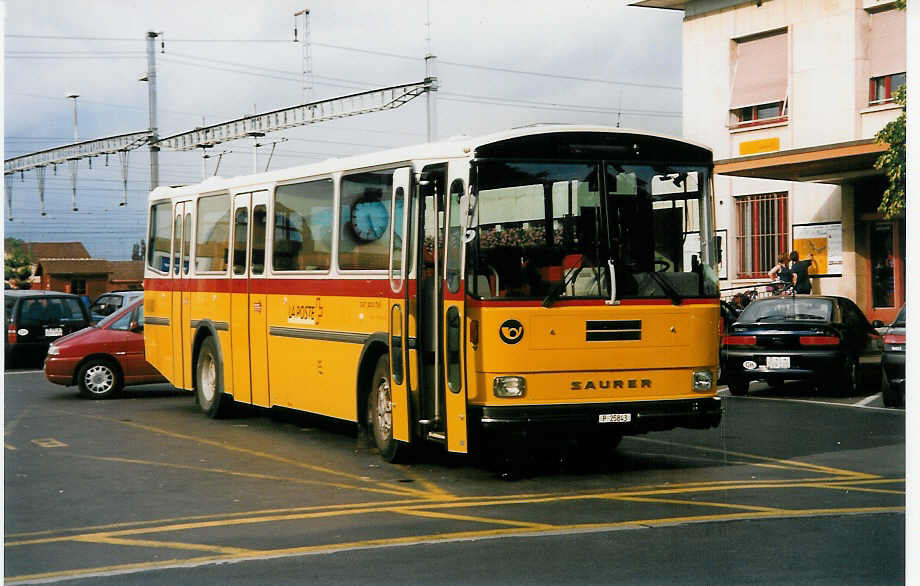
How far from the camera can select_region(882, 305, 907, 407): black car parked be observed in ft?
Result: 50.4

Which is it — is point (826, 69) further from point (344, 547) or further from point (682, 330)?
point (344, 547)

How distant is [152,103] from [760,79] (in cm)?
1266

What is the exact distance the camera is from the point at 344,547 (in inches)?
301

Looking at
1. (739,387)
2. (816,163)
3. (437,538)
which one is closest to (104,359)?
(739,387)

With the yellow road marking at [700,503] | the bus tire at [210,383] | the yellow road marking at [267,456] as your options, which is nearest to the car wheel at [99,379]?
the yellow road marking at [267,456]

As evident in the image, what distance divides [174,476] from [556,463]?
3.38 m

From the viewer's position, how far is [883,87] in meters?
23.4

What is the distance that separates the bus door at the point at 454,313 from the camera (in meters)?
10.2

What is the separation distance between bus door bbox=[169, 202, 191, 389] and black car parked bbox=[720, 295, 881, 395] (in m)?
7.57

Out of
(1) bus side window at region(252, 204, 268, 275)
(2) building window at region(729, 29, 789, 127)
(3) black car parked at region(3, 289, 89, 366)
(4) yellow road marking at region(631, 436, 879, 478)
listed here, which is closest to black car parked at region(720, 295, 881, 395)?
(4) yellow road marking at region(631, 436, 879, 478)

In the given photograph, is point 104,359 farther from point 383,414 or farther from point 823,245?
point 823,245

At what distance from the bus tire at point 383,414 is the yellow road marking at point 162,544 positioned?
11.5 ft

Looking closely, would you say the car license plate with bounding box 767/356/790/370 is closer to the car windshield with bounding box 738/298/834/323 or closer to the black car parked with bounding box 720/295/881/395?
the black car parked with bounding box 720/295/881/395
